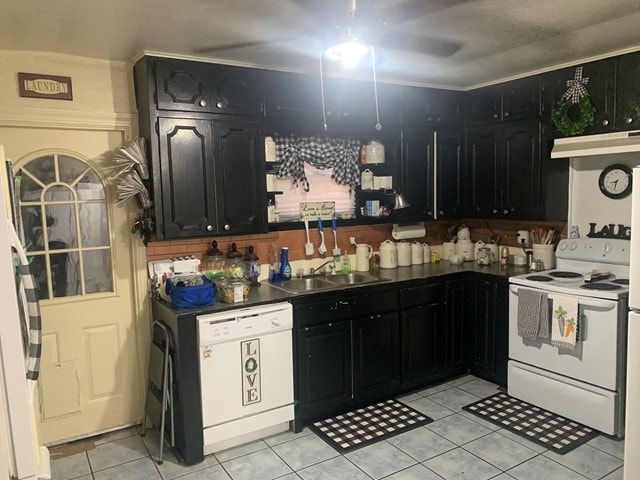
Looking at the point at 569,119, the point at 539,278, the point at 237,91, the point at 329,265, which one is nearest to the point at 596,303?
the point at 539,278

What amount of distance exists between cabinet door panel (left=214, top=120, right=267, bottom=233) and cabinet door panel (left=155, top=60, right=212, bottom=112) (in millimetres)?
181

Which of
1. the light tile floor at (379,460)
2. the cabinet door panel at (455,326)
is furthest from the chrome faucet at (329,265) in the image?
the light tile floor at (379,460)

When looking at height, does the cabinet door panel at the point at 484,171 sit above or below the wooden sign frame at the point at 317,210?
above

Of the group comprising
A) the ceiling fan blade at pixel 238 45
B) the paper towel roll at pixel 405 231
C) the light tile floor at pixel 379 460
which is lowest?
the light tile floor at pixel 379 460

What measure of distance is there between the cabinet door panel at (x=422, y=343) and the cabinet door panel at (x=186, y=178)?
5.40 ft

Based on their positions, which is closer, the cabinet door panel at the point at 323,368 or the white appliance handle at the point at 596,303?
the white appliance handle at the point at 596,303

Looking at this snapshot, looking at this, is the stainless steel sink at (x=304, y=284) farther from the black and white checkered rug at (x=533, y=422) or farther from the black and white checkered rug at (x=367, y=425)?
the black and white checkered rug at (x=533, y=422)

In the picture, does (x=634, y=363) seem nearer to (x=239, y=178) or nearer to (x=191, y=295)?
(x=191, y=295)

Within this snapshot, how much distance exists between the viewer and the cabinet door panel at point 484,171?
165 inches

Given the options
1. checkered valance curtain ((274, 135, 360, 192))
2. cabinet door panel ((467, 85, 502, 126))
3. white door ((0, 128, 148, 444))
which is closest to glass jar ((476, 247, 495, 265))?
cabinet door panel ((467, 85, 502, 126))

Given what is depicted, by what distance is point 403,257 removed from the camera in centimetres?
434

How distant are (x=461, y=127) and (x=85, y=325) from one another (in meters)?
3.40

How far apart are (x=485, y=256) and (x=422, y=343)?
1040 mm

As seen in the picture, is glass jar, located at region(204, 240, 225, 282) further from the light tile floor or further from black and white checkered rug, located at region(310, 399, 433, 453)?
black and white checkered rug, located at region(310, 399, 433, 453)
